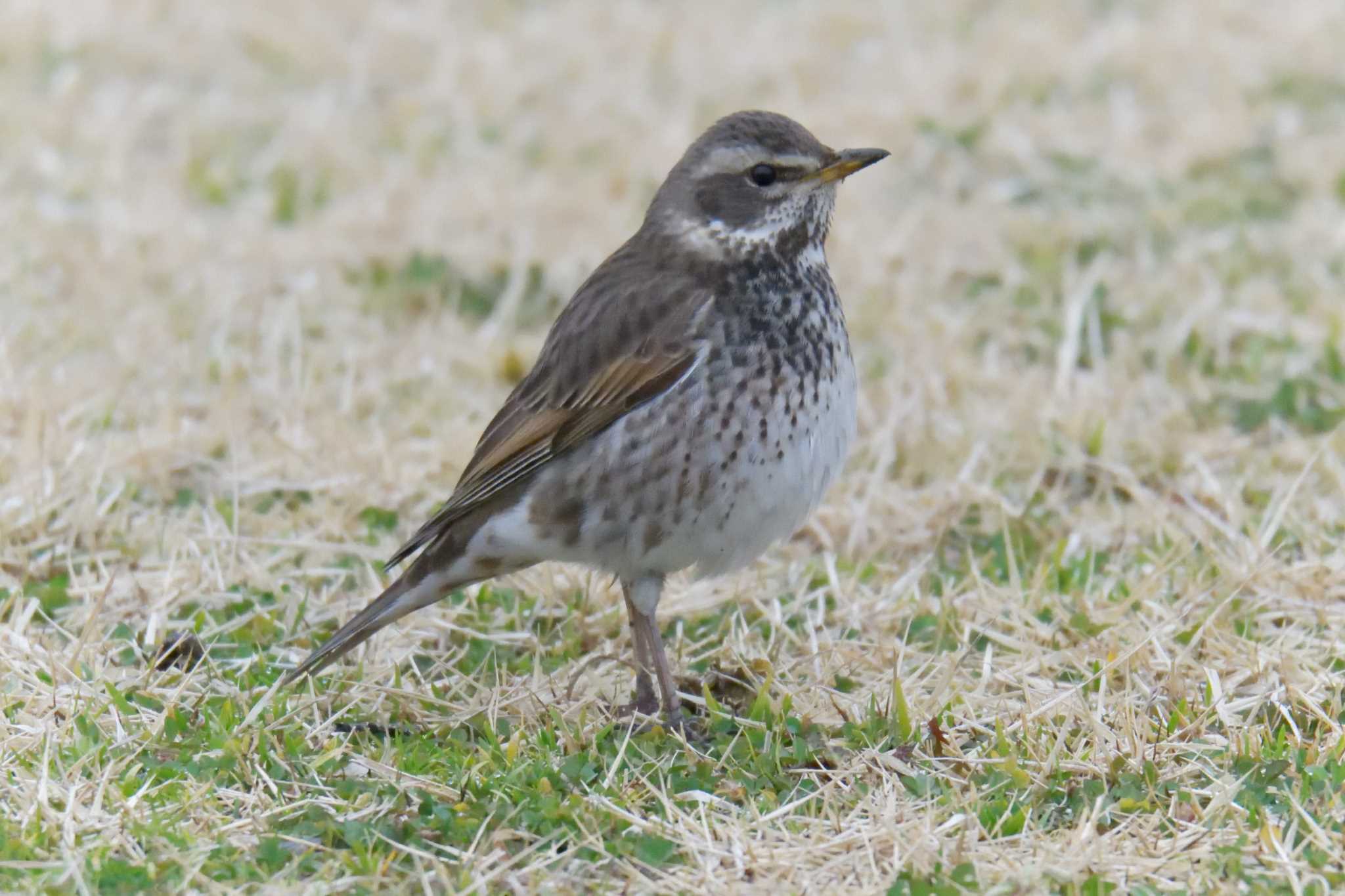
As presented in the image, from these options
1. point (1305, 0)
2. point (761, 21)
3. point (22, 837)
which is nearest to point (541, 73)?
point (761, 21)

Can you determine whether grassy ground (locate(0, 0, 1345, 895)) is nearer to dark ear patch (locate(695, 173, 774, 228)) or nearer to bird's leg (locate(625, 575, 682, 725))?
bird's leg (locate(625, 575, 682, 725))

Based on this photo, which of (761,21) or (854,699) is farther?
(761,21)

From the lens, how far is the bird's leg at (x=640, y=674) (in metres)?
5.52

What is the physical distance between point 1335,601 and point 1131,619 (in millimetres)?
724

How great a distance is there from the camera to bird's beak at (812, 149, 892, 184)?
222 inches

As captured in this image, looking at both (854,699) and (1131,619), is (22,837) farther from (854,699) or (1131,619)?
(1131,619)

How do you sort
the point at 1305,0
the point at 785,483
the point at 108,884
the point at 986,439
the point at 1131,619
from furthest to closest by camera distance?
the point at 1305,0
the point at 986,439
the point at 1131,619
the point at 785,483
the point at 108,884

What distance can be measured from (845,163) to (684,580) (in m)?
1.69

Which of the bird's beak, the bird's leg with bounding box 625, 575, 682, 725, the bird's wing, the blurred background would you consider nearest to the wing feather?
the bird's wing

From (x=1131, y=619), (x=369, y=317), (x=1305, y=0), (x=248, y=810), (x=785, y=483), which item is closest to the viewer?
(x=248, y=810)

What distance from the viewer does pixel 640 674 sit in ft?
18.5

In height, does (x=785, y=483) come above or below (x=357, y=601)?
above

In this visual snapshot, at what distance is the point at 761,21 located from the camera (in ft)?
43.2

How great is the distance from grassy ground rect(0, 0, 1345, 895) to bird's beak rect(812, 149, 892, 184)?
1455mm
